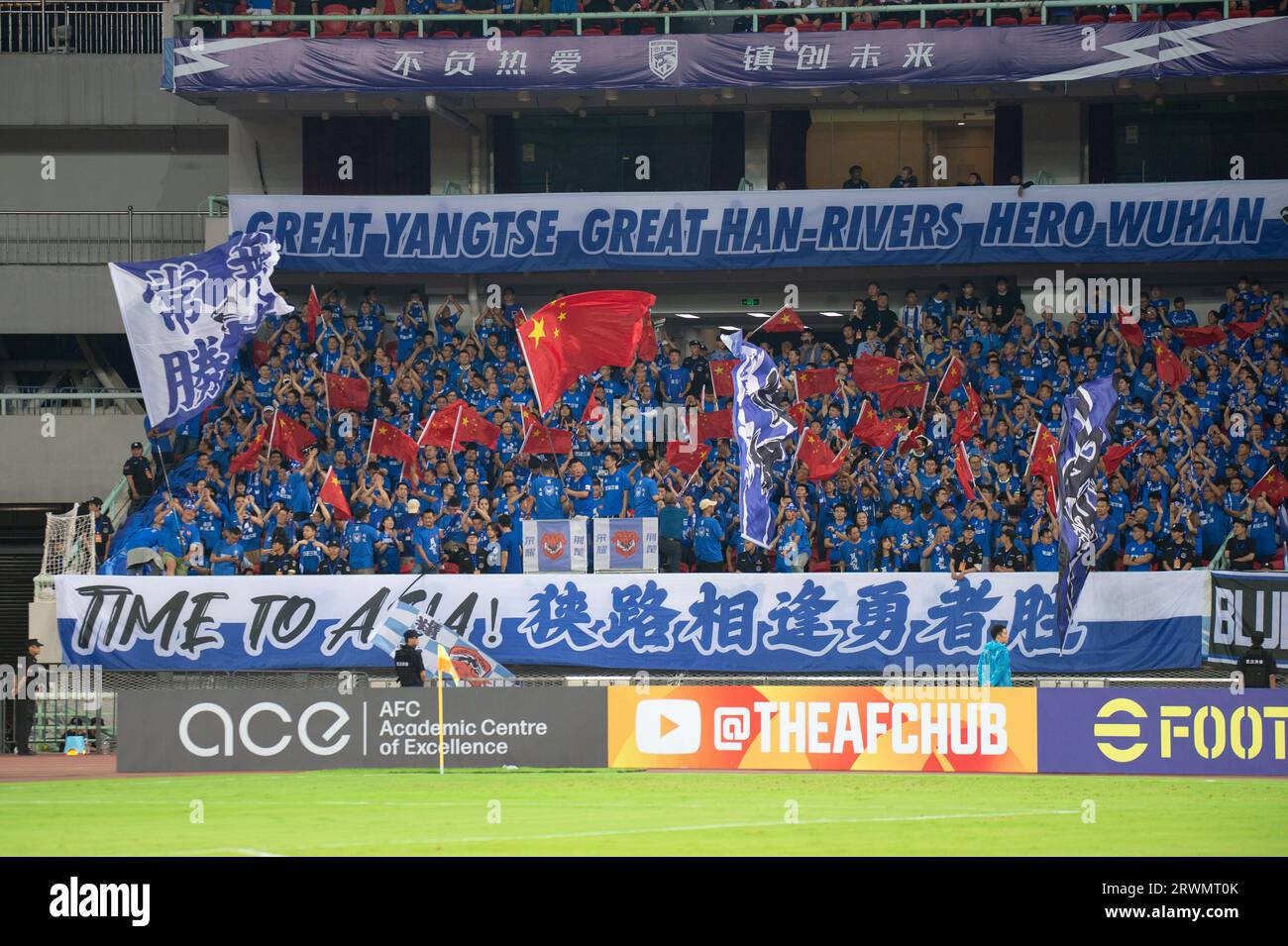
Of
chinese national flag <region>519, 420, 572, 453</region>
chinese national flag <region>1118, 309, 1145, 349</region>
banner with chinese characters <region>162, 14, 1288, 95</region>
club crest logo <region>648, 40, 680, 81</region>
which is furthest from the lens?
club crest logo <region>648, 40, 680, 81</region>

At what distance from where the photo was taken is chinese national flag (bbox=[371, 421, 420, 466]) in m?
27.6

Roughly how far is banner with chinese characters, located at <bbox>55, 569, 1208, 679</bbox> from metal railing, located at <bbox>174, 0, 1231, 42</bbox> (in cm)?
1150

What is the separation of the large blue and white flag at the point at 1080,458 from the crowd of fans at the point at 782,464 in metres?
3.40

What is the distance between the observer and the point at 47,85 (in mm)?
36781

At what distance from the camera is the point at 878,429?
27625mm

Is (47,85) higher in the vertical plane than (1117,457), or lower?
higher

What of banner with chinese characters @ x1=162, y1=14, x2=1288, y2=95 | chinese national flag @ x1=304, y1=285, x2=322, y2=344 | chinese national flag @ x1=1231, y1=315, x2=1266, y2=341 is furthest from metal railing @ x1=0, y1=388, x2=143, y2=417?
chinese national flag @ x1=1231, y1=315, x2=1266, y2=341

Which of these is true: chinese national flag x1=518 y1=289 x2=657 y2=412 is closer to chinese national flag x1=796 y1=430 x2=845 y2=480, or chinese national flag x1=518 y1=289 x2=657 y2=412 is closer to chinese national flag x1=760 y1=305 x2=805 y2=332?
chinese national flag x1=796 y1=430 x2=845 y2=480

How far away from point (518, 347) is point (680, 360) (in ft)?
10.0

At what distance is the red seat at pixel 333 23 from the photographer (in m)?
32.8

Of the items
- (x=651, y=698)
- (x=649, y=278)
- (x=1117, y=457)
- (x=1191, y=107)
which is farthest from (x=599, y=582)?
(x=1191, y=107)

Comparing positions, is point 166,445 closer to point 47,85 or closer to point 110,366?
→ point 110,366
